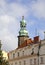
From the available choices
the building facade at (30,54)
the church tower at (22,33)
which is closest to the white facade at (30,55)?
the building facade at (30,54)

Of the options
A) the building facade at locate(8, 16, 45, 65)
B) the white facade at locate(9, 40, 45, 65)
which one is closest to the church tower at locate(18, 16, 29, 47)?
the building facade at locate(8, 16, 45, 65)

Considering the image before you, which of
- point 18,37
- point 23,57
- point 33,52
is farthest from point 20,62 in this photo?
point 18,37

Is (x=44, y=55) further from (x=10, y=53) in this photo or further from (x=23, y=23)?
(x=23, y=23)

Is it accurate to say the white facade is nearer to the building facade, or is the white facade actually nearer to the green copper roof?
the building facade

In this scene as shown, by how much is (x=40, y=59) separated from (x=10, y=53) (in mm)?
18299

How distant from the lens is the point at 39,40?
240 ft

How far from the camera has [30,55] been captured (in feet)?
238

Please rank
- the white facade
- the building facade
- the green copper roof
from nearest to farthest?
the white facade → the building facade → the green copper roof

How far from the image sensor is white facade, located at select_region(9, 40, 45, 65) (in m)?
68.9

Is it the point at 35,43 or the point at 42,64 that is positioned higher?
the point at 35,43

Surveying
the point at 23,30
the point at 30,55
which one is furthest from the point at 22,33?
the point at 30,55

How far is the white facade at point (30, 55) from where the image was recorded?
2712 inches

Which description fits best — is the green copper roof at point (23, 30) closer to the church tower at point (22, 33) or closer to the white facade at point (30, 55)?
the church tower at point (22, 33)

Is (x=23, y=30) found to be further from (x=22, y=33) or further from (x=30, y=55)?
(x=30, y=55)
